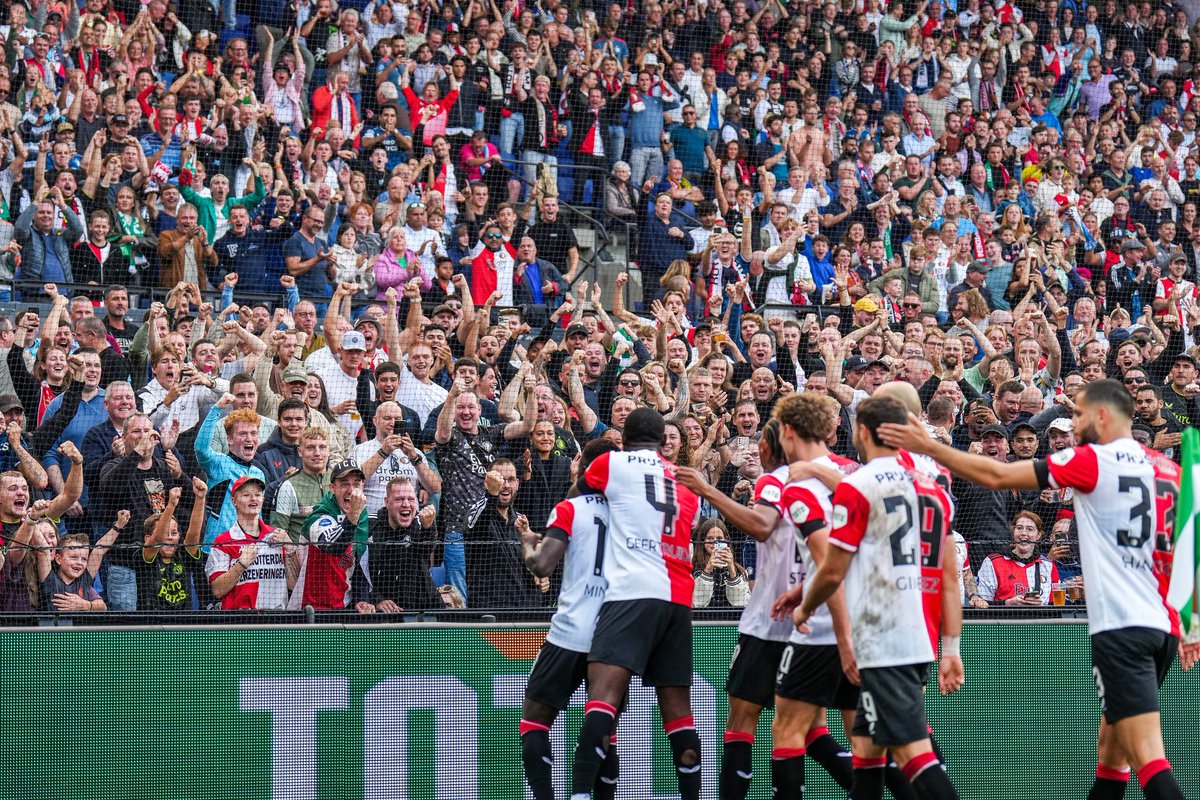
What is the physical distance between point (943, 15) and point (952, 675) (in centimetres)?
1569

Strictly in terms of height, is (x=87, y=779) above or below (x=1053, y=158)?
below

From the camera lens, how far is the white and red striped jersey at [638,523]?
6668mm

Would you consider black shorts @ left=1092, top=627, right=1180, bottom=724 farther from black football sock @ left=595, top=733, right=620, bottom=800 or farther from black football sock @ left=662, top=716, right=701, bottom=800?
black football sock @ left=595, top=733, right=620, bottom=800

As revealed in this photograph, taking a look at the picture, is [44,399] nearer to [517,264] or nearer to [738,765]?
[517,264]

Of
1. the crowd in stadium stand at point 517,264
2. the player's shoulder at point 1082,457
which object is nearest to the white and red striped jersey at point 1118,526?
the player's shoulder at point 1082,457

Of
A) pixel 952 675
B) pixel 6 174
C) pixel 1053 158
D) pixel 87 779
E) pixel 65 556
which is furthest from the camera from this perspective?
pixel 1053 158

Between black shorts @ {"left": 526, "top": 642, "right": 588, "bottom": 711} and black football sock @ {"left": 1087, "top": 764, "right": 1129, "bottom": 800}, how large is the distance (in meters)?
2.20

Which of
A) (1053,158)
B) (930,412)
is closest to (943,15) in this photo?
(1053,158)

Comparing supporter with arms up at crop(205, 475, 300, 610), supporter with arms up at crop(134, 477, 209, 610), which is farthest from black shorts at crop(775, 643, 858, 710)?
supporter with arms up at crop(134, 477, 209, 610)

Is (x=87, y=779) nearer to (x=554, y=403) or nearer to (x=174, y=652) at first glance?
(x=174, y=652)

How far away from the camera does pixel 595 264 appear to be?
14422mm

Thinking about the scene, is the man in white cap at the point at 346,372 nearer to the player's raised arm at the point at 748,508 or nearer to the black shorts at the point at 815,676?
the player's raised arm at the point at 748,508

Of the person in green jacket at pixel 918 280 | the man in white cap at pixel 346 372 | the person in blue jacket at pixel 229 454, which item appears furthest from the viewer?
the person in green jacket at pixel 918 280

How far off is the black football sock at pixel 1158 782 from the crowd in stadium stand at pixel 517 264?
9.84 feet
